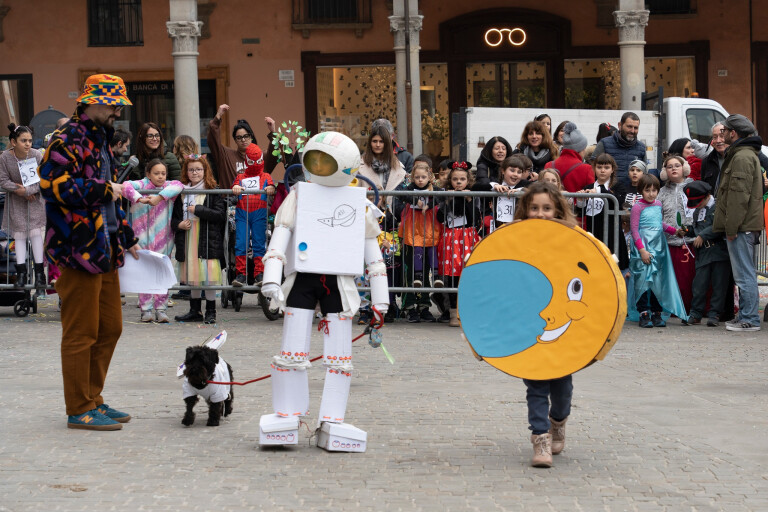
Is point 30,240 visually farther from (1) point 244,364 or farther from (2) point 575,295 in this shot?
(2) point 575,295

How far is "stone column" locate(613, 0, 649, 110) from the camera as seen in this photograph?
2252 cm

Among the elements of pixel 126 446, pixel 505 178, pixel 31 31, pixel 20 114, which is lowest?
pixel 126 446

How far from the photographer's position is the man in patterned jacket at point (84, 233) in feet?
22.3

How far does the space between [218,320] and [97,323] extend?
204 inches

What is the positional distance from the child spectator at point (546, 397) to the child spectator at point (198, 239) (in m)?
5.74

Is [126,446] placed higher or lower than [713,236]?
lower

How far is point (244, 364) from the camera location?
9.31 metres

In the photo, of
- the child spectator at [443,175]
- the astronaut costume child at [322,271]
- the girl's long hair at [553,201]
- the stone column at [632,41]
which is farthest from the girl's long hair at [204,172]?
the stone column at [632,41]

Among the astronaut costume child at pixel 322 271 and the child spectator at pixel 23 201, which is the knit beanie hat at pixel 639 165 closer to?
the child spectator at pixel 23 201

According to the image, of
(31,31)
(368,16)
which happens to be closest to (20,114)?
(31,31)

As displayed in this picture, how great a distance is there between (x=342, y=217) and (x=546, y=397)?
1.47 metres

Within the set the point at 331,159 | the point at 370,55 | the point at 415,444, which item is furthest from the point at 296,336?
the point at 370,55

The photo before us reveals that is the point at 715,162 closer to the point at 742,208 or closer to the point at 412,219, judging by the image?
the point at 742,208

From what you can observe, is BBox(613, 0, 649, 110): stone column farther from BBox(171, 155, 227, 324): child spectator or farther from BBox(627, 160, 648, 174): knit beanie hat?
BBox(171, 155, 227, 324): child spectator
